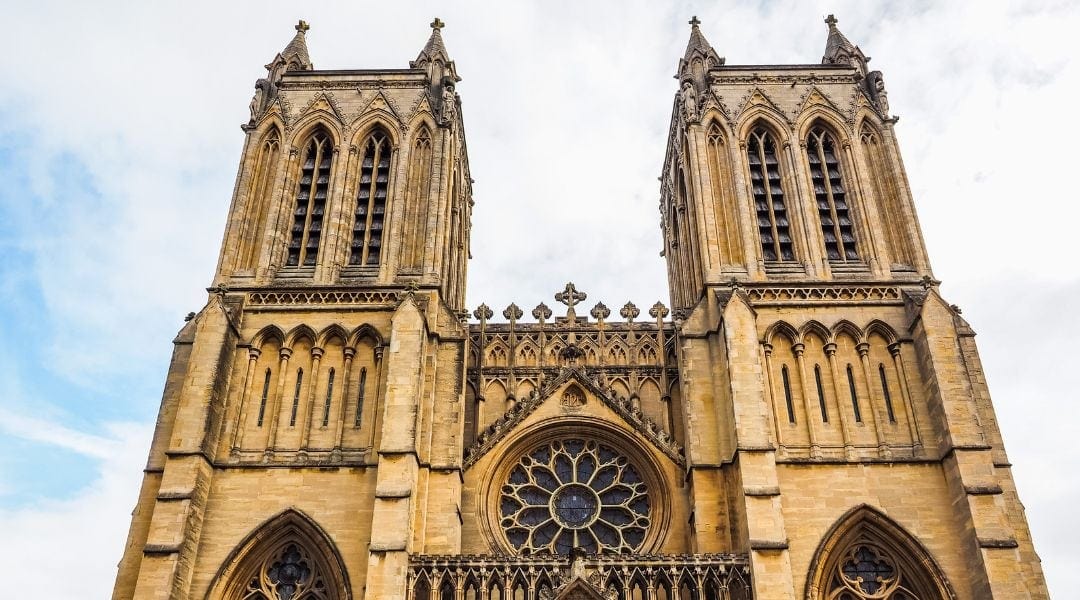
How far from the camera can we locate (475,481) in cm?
2273

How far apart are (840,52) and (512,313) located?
14.0 meters

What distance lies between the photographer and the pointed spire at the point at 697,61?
29234mm

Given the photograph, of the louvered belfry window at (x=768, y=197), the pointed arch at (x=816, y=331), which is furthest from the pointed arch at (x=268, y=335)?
the pointed arch at (x=816, y=331)

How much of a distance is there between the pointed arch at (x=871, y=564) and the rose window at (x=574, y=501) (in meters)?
4.20

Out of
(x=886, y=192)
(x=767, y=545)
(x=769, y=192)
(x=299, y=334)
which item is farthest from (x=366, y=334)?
(x=886, y=192)

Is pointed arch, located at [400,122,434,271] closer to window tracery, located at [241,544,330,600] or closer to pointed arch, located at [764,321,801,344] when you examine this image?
window tracery, located at [241,544,330,600]

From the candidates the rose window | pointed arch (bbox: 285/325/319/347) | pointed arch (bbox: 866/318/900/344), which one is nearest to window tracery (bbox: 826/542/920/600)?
the rose window

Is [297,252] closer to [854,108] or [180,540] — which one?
[180,540]

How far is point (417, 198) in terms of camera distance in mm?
26391

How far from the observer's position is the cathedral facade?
1978 cm

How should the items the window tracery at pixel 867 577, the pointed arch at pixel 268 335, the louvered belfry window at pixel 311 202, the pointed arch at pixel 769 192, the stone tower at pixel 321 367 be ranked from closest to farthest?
the window tracery at pixel 867 577, the stone tower at pixel 321 367, the pointed arch at pixel 268 335, the pointed arch at pixel 769 192, the louvered belfry window at pixel 311 202

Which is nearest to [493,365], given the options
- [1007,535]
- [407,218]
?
[407,218]

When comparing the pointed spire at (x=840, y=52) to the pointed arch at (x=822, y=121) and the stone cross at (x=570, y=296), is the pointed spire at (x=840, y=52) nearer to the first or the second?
the pointed arch at (x=822, y=121)

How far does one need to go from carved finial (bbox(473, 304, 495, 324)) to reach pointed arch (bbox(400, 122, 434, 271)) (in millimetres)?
2185
